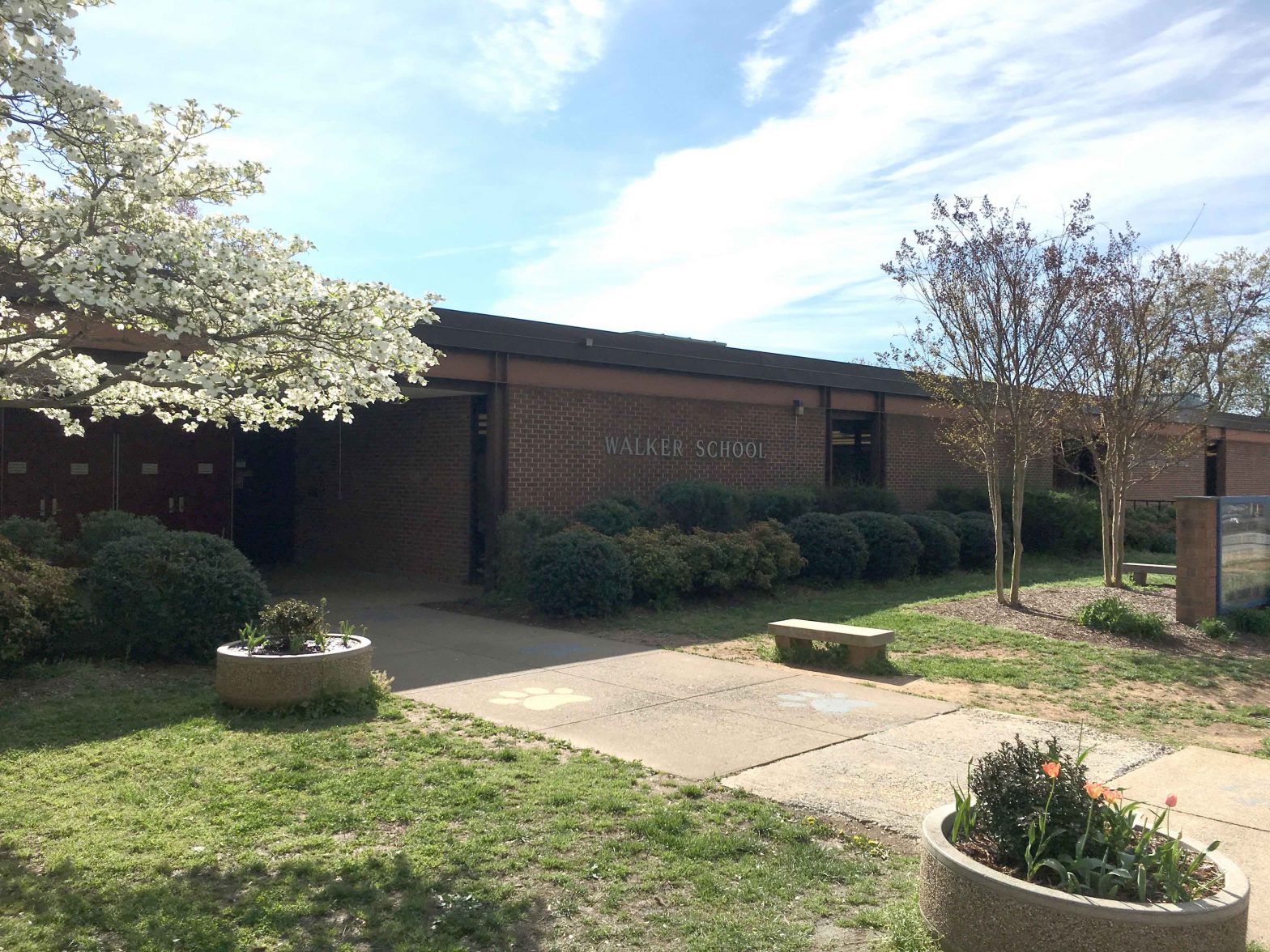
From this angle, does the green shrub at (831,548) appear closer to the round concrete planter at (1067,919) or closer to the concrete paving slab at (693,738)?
the concrete paving slab at (693,738)

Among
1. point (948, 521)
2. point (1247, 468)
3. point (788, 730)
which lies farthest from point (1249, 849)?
point (1247, 468)

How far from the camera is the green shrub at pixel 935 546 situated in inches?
651

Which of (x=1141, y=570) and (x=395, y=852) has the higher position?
(x=1141, y=570)

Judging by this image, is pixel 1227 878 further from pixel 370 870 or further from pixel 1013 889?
pixel 370 870

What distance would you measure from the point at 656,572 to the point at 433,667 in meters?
4.00

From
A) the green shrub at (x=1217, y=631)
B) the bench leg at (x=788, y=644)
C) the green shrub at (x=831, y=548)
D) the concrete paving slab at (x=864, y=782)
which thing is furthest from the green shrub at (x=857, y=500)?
the concrete paving slab at (x=864, y=782)

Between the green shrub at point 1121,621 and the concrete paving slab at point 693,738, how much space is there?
5.74m

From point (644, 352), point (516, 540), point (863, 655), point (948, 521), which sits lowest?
point (863, 655)

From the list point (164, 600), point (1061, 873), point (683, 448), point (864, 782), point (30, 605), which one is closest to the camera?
point (1061, 873)

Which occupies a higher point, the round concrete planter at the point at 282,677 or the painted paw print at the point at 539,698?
the round concrete planter at the point at 282,677

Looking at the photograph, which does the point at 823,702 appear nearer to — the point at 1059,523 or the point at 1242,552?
the point at 1242,552

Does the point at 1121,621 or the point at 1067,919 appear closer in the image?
the point at 1067,919

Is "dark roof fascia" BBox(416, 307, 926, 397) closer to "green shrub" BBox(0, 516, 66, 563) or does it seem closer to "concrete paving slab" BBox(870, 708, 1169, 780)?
"green shrub" BBox(0, 516, 66, 563)

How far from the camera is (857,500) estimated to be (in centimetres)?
1836
